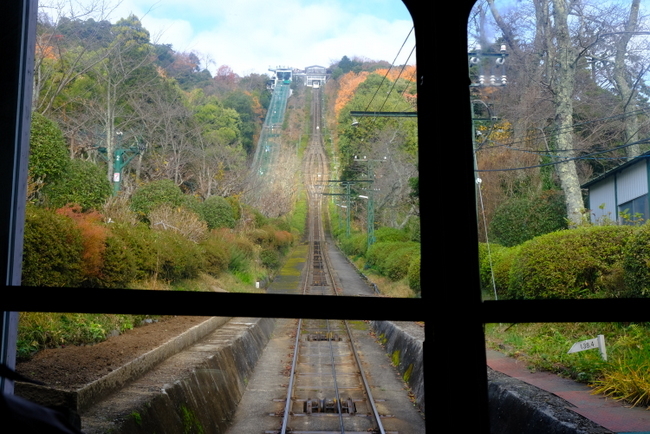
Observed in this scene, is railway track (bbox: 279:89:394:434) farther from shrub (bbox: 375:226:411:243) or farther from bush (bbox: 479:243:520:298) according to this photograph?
shrub (bbox: 375:226:411:243)

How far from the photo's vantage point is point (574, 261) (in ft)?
25.0

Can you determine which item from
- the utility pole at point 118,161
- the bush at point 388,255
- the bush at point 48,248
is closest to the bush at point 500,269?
the bush at point 48,248

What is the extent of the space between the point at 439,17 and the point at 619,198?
343 inches

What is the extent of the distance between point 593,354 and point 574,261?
1614mm

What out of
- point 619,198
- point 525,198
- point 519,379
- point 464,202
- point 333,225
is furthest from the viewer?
point 333,225

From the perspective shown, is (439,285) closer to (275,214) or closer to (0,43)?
(0,43)

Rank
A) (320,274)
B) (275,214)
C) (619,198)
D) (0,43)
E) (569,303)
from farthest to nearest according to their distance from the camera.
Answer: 1. (275,214)
2. (320,274)
3. (619,198)
4. (0,43)
5. (569,303)

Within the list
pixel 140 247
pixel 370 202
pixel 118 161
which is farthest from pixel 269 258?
pixel 140 247

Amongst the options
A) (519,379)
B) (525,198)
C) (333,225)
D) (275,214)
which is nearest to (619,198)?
(525,198)

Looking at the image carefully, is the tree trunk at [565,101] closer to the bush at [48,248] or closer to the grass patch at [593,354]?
the grass patch at [593,354]

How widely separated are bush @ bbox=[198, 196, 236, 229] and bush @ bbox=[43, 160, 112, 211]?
229 inches

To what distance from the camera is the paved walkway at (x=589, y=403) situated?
4.45m

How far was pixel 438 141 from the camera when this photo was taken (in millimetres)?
1622

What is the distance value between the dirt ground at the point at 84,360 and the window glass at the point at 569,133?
203 inches
